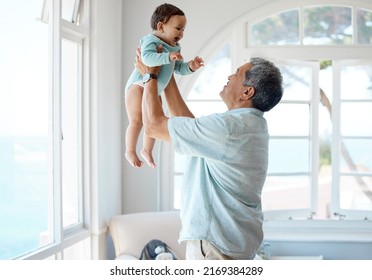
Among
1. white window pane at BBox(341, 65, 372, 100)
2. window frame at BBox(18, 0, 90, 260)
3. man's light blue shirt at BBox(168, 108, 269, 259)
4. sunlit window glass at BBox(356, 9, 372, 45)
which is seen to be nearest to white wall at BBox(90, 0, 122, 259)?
window frame at BBox(18, 0, 90, 260)

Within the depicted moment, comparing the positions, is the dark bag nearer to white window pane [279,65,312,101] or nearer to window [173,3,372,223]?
window [173,3,372,223]

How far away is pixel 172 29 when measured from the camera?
1721 millimetres

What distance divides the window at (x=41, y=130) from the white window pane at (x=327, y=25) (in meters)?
1.51

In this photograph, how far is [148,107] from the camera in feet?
5.34

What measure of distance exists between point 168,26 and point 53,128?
1.85 meters

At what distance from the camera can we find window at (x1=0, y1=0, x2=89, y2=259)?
9.58 ft

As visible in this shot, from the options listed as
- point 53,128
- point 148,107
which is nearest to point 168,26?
point 148,107

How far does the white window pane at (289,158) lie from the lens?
427cm

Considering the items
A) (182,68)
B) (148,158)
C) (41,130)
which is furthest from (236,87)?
(41,130)

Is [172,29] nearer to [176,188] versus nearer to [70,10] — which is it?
[70,10]

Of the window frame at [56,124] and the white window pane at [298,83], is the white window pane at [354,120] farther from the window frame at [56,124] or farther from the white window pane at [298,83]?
the window frame at [56,124]

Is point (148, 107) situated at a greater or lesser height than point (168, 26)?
lesser

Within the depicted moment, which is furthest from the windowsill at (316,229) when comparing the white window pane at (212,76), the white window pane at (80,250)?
the white window pane at (80,250)
